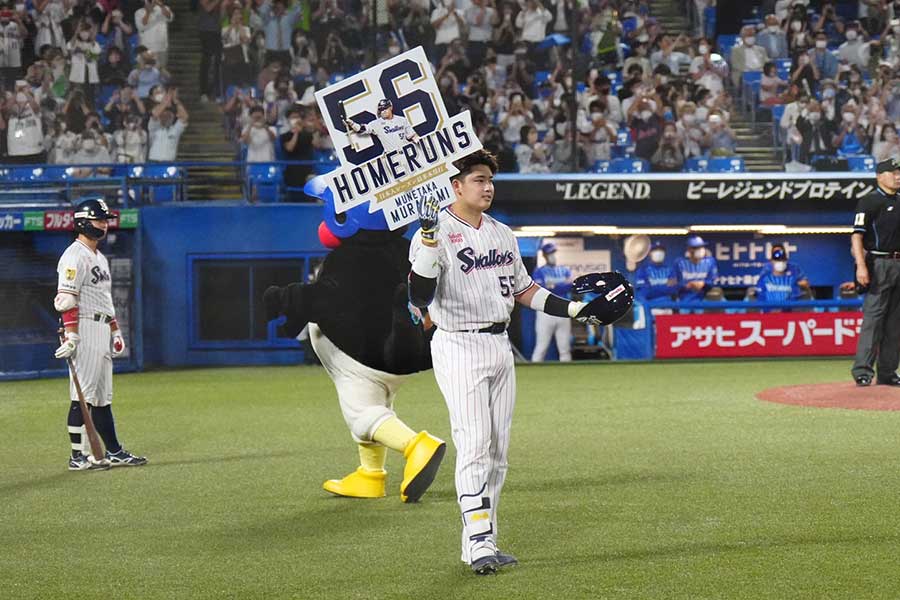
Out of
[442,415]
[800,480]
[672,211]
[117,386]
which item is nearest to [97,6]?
[117,386]

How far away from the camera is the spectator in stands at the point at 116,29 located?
75.5 ft

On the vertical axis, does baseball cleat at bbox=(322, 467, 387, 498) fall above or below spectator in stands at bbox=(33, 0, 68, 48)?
below

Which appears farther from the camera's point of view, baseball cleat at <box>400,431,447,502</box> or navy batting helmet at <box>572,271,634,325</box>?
baseball cleat at <box>400,431,447,502</box>

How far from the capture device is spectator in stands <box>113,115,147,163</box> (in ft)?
69.1

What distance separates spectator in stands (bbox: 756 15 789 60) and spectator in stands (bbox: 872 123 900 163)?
3.14m

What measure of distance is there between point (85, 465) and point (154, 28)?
48.1 feet

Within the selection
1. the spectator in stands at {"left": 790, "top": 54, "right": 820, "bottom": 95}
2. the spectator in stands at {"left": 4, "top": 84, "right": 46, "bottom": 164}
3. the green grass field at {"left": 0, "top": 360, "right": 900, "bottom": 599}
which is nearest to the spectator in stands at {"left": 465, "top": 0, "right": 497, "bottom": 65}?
the spectator in stands at {"left": 790, "top": 54, "right": 820, "bottom": 95}

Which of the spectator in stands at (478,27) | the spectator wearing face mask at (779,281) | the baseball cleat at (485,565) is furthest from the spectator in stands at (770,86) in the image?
the baseball cleat at (485,565)

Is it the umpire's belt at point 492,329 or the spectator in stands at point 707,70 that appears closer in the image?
the umpire's belt at point 492,329

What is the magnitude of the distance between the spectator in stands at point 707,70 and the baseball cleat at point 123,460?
15001 millimetres

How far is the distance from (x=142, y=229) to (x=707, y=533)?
48.6 ft

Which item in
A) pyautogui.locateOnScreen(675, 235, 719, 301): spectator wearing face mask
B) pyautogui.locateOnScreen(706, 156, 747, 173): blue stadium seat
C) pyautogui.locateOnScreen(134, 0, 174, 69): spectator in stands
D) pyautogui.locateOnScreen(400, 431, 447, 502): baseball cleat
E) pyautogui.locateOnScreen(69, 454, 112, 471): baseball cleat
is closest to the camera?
pyautogui.locateOnScreen(400, 431, 447, 502): baseball cleat

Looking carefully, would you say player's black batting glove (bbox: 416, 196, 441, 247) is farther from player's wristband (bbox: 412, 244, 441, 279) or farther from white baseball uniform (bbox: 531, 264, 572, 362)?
white baseball uniform (bbox: 531, 264, 572, 362)

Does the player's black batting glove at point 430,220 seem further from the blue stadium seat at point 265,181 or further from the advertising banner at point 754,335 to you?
the blue stadium seat at point 265,181
